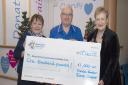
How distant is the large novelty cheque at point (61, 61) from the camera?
8.37ft

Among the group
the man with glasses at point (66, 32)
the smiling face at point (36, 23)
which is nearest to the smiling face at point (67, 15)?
the man with glasses at point (66, 32)

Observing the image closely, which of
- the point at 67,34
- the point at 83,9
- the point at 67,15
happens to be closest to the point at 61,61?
the point at 67,34

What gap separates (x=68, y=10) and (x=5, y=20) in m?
2.57

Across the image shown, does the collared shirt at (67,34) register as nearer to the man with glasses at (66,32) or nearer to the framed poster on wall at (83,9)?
the man with glasses at (66,32)

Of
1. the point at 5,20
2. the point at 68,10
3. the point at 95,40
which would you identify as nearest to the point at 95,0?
the point at 68,10

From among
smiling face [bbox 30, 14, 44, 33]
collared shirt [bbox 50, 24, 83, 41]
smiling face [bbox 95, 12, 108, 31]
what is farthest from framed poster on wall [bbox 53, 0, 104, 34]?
smiling face [bbox 95, 12, 108, 31]

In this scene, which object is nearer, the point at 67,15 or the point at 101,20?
the point at 101,20

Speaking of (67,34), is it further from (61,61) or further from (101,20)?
(101,20)

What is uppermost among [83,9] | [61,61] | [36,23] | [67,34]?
[83,9]

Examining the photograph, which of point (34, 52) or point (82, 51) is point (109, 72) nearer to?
point (82, 51)

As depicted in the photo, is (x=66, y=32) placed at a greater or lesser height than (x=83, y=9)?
lesser

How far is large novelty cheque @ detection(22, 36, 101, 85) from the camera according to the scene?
2551 mm

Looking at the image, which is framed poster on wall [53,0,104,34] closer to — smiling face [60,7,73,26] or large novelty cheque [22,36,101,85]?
smiling face [60,7,73,26]

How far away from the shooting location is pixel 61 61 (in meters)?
2.65
